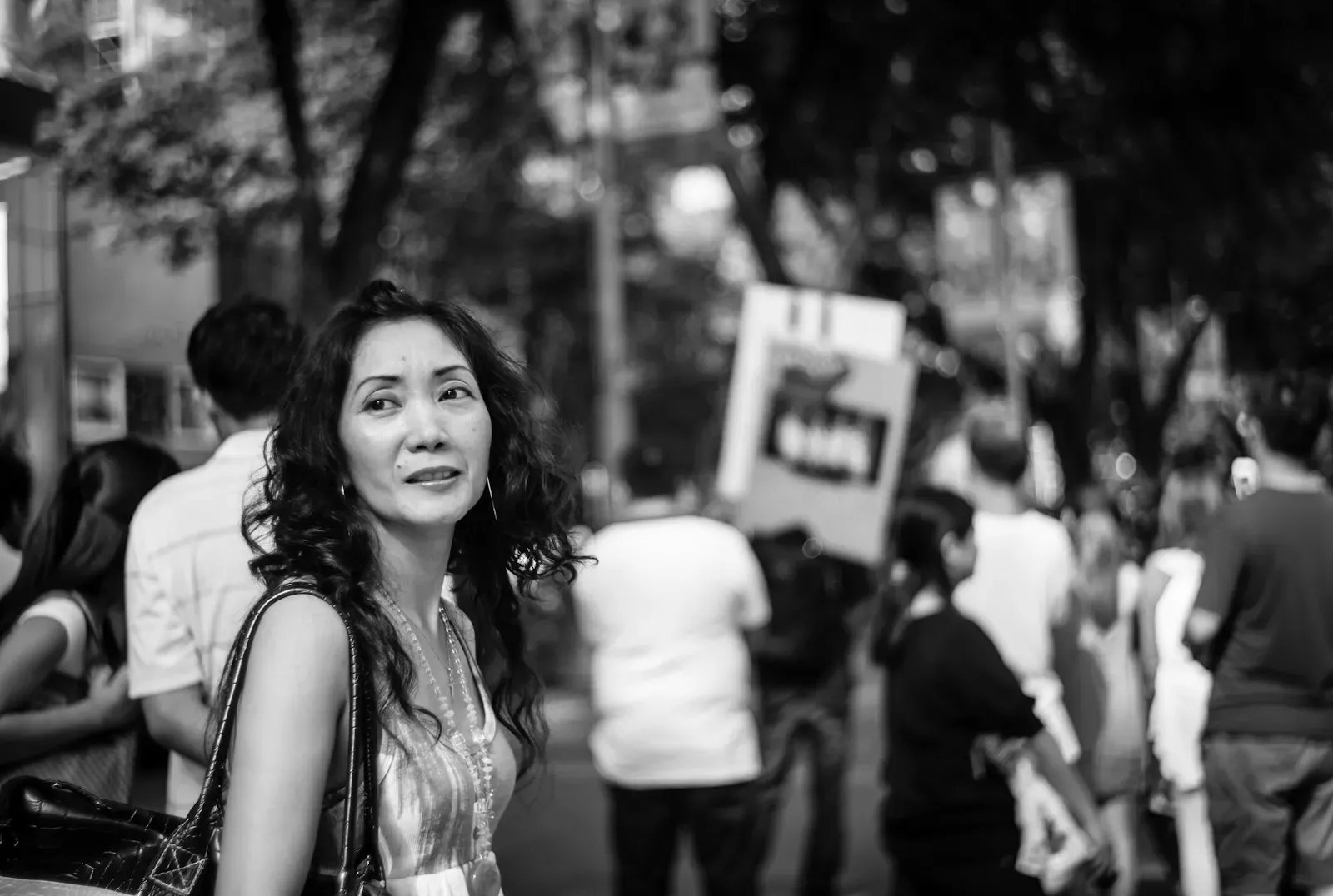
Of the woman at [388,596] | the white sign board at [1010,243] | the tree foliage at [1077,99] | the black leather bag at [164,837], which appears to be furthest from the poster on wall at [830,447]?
the white sign board at [1010,243]

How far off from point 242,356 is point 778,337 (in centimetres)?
410

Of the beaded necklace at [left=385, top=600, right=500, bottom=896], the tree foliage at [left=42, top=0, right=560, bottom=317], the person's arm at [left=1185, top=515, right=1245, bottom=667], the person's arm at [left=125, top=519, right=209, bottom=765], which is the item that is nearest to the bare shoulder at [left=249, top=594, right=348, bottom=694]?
the beaded necklace at [left=385, top=600, right=500, bottom=896]

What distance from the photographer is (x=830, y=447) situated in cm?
680

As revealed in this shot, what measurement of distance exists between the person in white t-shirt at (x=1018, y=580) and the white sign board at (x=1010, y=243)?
31.6ft

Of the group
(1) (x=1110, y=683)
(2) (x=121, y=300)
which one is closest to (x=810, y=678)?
(1) (x=1110, y=683)

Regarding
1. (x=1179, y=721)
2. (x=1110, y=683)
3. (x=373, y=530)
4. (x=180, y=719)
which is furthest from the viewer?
(x=1110, y=683)

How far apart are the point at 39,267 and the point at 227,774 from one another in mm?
3841

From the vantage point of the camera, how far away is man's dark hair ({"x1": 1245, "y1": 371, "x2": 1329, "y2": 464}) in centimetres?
429

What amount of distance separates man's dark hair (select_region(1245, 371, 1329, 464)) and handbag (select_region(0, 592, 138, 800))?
3.04m

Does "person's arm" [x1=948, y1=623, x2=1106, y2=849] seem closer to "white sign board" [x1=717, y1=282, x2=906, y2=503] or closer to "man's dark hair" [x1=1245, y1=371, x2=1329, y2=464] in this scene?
"man's dark hair" [x1=1245, y1=371, x2=1329, y2=464]

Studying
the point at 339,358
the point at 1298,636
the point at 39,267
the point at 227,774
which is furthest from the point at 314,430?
the point at 39,267

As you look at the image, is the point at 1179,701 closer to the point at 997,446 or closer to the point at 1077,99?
the point at 997,446

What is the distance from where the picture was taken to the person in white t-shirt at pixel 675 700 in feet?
16.9

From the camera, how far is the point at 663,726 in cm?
513
